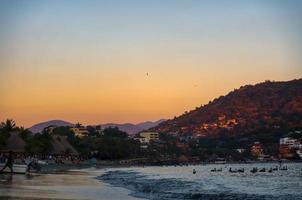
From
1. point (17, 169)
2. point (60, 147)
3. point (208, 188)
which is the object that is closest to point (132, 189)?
point (208, 188)

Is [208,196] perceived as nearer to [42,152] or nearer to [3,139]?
[3,139]

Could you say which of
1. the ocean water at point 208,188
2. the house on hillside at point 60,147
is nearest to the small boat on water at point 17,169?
the ocean water at point 208,188

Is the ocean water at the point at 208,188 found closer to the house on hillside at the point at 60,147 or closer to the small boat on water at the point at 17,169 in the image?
the small boat on water at the point at 17,169

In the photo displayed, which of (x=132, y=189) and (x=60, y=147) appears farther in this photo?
(x=60, y=147)

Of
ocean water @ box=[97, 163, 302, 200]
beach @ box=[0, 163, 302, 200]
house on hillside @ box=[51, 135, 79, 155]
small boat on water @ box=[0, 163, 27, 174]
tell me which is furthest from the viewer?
house on hillside @ box=[51, 135, 79, 155]

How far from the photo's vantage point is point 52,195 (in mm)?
26469

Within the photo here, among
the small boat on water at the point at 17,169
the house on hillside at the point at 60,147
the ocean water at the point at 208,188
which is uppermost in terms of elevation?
the house on hillside at the point at 60,147

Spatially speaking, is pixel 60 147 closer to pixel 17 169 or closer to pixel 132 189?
pixel 17 169

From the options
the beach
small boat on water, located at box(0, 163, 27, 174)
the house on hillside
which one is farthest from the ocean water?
the house on hillside

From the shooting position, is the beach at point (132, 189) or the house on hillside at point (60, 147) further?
the house on hillside at point (60, 147)

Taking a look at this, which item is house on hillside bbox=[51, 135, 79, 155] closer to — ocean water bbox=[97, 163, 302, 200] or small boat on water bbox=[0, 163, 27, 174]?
ocean water bbox=[97, 163, 302, 200]

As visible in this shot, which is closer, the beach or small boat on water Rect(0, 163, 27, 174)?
the beach

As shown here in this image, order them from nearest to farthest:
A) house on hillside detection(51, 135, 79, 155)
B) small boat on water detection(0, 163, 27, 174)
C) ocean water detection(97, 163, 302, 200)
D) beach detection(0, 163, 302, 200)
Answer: beach detection(0, 163, 302, 200)
ocean water detection(97, 163, 302, 200)
small boat on water detection(0, 163, 27, 174)
house on hillside detection(51, 135, 79, 155)

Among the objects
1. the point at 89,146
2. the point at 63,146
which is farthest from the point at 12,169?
the point at 89,146
